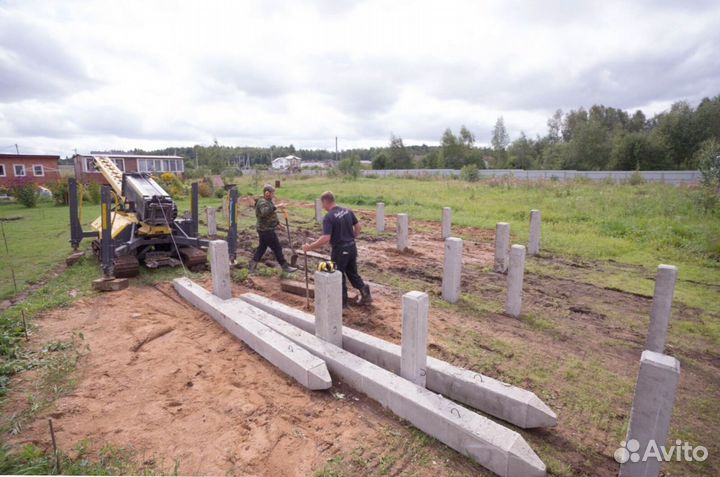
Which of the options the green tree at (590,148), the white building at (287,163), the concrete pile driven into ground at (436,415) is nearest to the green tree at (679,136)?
the green tree at (590,148)

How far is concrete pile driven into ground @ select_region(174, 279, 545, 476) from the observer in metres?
2.99

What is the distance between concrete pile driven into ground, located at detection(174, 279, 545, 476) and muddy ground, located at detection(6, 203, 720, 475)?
11 centimetres

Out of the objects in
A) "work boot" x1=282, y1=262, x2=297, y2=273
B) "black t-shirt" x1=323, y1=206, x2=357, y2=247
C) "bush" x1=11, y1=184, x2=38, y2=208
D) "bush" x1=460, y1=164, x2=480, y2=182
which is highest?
A: "bush" x1=460, y1=164, x2=480, y2=182

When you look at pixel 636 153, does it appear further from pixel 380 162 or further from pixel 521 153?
pixel 380 162

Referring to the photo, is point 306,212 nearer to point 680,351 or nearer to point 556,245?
point 556,245

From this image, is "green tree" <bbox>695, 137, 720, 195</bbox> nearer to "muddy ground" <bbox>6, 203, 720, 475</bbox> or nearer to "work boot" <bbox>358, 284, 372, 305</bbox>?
"muddy ground" <bbox>6, 203, 720, 475</bbox>

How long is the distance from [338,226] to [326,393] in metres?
2.63

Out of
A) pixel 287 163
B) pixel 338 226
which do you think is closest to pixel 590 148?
pixel 287 163

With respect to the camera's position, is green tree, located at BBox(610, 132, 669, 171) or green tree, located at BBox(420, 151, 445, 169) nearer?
green tree, located at BBox(610, 132, 669, 171)

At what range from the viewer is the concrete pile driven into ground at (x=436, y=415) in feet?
9.82

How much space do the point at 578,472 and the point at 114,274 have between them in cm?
803

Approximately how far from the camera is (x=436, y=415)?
3.36 m

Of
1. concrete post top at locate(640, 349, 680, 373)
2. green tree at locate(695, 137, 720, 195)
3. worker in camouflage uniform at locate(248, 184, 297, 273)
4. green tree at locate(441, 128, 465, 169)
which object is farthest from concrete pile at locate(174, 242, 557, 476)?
green tree at locate(441, 128, 465, 169)

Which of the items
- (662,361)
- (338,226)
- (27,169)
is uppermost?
(27,169)
